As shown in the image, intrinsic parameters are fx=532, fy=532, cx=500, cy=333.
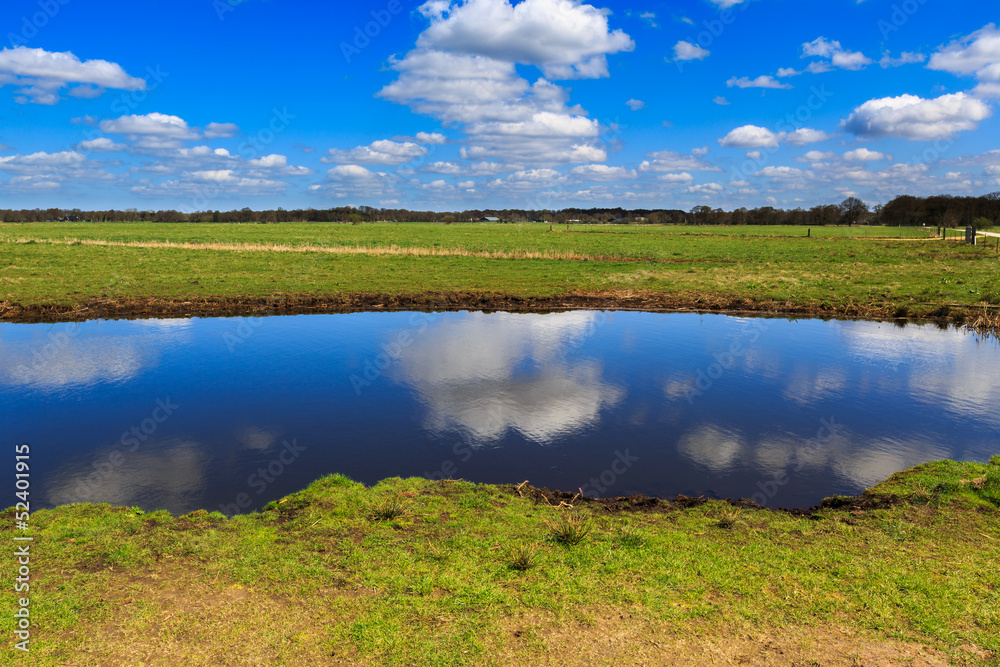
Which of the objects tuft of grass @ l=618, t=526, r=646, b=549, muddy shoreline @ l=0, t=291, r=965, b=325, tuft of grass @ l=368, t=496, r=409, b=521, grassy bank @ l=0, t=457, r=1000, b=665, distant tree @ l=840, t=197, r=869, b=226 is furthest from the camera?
distant tree @ l=840, t=197, r=869, b=226

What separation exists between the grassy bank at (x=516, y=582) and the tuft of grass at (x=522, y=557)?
39 mm

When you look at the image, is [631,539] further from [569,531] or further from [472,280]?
[472,280]

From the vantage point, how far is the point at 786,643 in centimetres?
692

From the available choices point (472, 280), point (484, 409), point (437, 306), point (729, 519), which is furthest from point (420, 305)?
point (729, 519)

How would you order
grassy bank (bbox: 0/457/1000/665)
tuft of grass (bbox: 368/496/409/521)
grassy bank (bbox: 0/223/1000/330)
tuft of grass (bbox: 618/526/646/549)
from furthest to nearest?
grassy bank (bbox: 0/223/1000/330) < tuft of grass (bbox: 368/496/409/521) < tuft of grass (bbox: 618/526/646/549) < grassy bank (bbox: 0/457/1000/665)

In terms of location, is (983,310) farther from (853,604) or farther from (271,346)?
(271,346)

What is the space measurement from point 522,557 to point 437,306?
28130 millimetres

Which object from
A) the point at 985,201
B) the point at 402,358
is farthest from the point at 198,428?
the point at 985,201

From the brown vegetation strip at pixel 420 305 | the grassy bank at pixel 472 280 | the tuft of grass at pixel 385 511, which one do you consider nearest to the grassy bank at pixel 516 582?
the tuft of grass at pixel 385 511

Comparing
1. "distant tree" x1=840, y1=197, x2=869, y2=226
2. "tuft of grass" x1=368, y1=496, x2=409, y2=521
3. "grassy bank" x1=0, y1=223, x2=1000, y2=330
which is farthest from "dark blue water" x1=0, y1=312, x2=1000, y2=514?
"distant tree" x1=840, y1=197, x2=869, y2=226

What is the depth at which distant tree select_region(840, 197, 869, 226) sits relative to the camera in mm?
164875

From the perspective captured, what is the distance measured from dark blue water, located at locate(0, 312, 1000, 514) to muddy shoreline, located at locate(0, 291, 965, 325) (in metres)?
3.65

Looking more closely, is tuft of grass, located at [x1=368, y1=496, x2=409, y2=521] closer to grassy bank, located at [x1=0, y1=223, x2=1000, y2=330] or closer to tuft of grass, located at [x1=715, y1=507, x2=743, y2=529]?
tuft of grass, located at [x1=715, y1=507, x2=743, y2=529]

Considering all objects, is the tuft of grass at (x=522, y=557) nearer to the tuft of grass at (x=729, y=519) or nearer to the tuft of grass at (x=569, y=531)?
the tuft of grass at (x=569, y=531)
